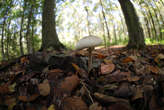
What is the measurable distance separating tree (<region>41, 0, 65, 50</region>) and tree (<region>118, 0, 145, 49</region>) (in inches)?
102

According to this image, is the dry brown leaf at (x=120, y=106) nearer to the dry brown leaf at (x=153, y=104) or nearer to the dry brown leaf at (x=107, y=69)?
the dry brown leaf at (x=153, y=104)

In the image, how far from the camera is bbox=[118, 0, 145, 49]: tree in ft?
11.1

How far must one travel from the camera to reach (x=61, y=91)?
109cm

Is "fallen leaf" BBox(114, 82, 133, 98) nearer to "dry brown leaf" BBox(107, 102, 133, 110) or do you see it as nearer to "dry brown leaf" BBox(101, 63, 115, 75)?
"dry brown leaf" BBox(107, 102, 133, 110)

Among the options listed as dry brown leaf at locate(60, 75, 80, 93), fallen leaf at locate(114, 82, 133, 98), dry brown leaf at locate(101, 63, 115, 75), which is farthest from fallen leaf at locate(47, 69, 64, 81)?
fallen leaf at locate(114, 82, 133, 98)

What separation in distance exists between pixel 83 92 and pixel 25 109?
0.61m

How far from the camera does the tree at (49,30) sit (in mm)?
3316

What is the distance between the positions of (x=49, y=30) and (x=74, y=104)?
10.2 feet

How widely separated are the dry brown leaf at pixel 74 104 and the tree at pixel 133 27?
3193 mm

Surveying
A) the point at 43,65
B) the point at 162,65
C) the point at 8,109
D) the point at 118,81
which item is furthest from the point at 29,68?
the point at 162,65

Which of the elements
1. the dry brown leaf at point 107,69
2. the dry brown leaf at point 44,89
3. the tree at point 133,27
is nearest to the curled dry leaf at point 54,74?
the dry brown leaf at point 44,89

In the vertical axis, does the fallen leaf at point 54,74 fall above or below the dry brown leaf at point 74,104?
above

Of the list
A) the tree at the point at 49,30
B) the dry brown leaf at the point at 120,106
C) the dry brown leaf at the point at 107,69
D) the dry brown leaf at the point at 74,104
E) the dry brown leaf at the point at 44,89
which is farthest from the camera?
the tree at the point at 49,30

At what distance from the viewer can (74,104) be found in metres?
0.90
